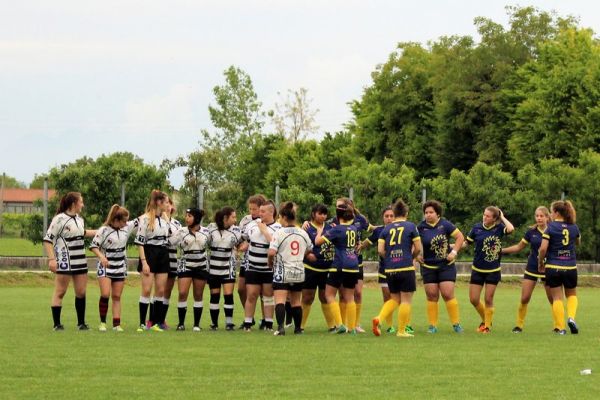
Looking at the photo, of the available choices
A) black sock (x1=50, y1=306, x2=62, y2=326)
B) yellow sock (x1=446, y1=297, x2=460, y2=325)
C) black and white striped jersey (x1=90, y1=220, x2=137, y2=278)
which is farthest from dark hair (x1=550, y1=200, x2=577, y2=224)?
black sock (x1=50, y1=306, x2=62, y2=326)

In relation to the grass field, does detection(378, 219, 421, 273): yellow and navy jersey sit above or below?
above

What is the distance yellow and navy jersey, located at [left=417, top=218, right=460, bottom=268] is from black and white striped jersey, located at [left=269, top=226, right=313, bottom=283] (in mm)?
1765

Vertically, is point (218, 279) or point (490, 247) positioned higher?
point (490, 247)

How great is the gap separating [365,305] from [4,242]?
24455 millimetres

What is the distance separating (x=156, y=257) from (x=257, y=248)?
1516 mm

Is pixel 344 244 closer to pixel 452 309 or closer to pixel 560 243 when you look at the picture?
pixel 452 309

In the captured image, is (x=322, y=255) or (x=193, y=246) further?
(x=193, y=246)

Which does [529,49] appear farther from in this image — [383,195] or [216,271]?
[216,271]

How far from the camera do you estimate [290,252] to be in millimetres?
17828

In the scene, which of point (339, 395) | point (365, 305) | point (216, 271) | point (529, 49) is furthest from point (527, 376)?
point (529, 49)

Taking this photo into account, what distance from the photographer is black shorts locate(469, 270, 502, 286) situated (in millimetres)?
18828

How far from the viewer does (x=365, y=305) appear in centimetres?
2742

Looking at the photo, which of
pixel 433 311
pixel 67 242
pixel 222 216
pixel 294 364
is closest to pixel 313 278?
pixel 222 216

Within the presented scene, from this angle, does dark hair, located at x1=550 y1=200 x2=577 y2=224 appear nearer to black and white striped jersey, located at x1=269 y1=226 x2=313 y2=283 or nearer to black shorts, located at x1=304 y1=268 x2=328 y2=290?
black shorts, located at x1=304 y1=268 x2=328 y2=290
